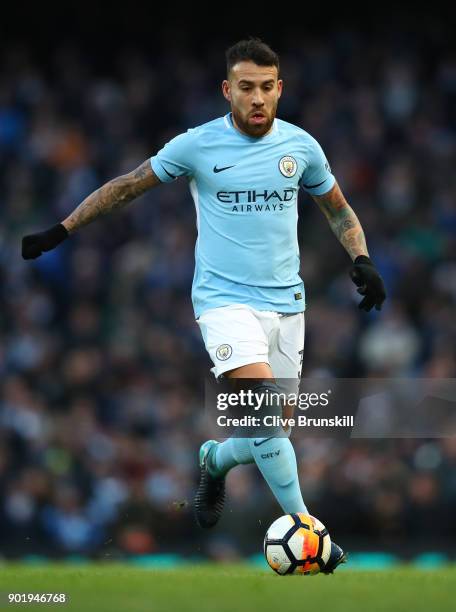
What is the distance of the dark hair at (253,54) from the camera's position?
724cm

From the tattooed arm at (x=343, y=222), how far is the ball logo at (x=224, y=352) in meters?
0.98

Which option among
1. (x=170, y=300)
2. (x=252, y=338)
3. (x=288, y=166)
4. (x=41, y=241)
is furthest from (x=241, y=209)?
(x=170, y=300)

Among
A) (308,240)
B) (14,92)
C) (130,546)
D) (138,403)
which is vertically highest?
(14,92)

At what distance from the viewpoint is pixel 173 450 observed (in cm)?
1380

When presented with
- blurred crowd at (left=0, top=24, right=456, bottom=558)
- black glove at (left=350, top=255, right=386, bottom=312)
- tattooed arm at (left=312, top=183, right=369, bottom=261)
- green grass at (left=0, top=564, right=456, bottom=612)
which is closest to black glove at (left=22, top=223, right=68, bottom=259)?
tattooed arm at (left=312, top=183, right=369, bottom=261)

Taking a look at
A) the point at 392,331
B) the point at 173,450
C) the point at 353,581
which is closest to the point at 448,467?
the point at 392,331

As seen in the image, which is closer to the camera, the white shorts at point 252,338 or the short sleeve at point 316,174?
the white shorts at point 252,338

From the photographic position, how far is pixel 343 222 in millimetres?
7742

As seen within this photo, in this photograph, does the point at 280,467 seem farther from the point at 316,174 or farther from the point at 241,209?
the point at 316,174

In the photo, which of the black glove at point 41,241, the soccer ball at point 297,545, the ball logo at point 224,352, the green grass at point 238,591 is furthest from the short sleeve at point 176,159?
the green grass at point 238,591

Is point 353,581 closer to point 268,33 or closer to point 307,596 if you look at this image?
point 307,596

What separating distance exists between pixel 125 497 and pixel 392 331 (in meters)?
3.13

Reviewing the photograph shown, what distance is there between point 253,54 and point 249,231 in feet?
2.99

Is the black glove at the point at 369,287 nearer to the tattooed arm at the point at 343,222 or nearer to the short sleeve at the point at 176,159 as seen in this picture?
the tattooed arm at the point at 343,222
